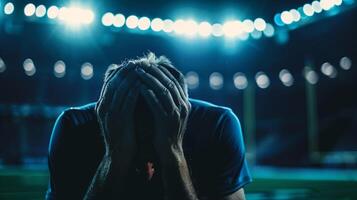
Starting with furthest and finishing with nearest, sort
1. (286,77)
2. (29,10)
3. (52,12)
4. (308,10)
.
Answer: (286,77), (308,10), (52,12), (29,10)

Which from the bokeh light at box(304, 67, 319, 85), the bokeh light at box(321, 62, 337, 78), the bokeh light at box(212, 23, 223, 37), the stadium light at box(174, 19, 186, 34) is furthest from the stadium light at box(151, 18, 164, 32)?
the bokeh light at box(321, 62, 337, 78)

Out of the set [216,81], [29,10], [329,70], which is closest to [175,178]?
[29,10]

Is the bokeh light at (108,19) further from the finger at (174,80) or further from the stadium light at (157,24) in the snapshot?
the finger at (174,80)

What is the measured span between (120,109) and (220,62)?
323 inches

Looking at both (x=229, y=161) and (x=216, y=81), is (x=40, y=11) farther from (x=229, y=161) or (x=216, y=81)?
Result: (x=229, y=161)

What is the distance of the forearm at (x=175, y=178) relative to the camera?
0.64 m

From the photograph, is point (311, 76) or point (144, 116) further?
point (311, 76)

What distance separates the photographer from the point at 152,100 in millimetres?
629

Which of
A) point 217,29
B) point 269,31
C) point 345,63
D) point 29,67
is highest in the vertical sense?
point 217,29

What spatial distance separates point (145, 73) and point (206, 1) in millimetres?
6046

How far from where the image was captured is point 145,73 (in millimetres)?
645

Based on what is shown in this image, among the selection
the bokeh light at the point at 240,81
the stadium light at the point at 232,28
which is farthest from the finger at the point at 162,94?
the bokeh light at the point at 240,81

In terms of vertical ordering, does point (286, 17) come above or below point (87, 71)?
above

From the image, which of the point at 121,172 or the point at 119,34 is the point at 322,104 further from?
the point at 121,172
